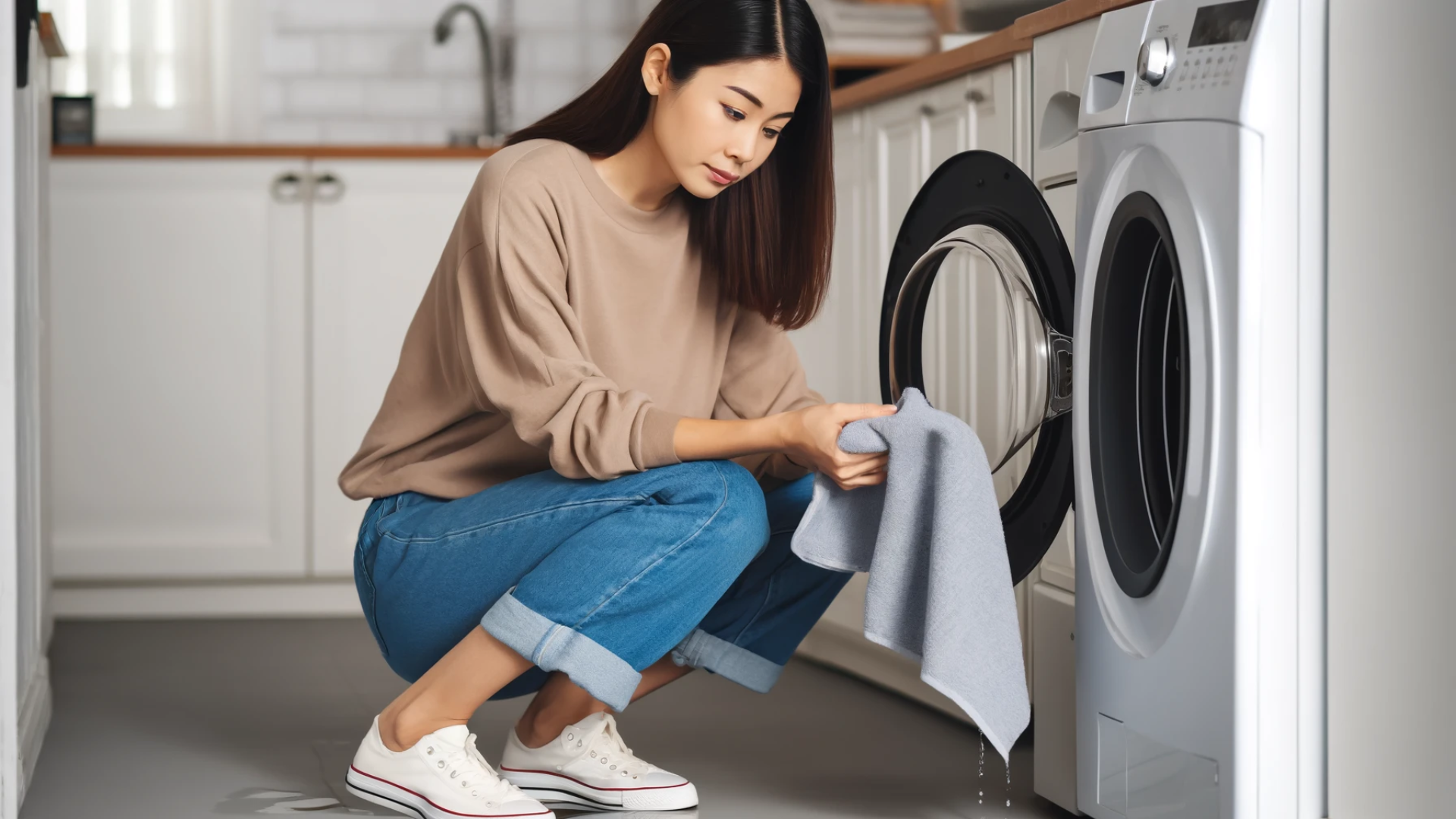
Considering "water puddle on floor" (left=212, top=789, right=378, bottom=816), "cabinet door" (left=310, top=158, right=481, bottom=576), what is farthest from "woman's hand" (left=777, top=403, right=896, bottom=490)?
"cabinet door" (left=310, top=158, right=481, bottom=576)

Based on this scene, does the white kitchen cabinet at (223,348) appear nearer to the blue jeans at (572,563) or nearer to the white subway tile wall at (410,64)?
the white subway tile wall at (410,64)

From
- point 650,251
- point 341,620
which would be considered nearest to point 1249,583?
point 650,251

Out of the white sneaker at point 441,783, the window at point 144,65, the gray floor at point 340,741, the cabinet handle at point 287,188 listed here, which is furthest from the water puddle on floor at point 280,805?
the window at point 144,65

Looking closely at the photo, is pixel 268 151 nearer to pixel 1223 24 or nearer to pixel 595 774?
pixel 595 774

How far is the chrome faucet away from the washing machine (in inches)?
85.4

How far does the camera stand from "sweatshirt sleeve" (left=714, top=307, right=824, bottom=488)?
1.63m

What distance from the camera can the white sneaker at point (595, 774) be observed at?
1518 millimetres

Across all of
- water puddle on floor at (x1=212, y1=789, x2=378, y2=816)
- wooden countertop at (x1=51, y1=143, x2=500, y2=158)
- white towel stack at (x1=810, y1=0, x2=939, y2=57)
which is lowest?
water puddle on floor at (x1=212, y1=789, x2=378, y2=816)

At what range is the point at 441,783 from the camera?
1.39 metres

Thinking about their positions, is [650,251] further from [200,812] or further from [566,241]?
[200,812]

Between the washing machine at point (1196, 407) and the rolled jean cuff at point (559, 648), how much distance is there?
1.45 ft

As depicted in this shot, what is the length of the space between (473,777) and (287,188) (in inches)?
69.6

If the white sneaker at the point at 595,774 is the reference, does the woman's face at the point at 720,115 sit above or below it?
above

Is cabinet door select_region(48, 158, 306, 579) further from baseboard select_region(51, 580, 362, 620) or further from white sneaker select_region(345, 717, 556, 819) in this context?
white sneaker select_region(345, 717, 556, 819)
